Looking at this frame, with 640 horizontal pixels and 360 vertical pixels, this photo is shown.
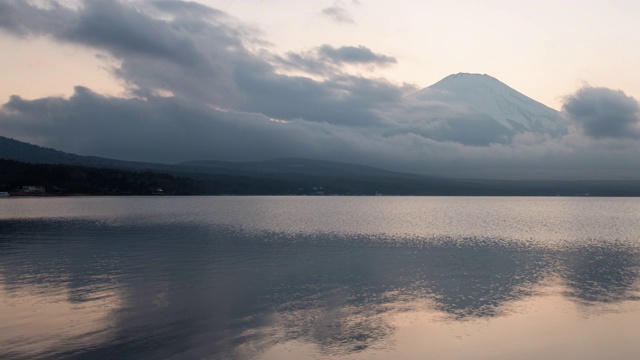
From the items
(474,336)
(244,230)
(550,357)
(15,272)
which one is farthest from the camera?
(244,230)

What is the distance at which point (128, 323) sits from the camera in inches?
992

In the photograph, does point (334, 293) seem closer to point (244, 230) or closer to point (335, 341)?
point (335, 341)

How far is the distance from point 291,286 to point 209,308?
7.45 metres

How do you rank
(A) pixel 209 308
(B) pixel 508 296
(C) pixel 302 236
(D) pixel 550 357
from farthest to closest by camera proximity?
(C) pixel 302 236
(B) pixel 508 296
(A) pixel 209 308
(D) pixel 550 357

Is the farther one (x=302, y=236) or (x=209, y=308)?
(x=302, y=236)

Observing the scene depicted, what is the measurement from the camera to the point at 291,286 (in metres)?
34.9

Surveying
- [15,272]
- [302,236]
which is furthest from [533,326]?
[302,236]

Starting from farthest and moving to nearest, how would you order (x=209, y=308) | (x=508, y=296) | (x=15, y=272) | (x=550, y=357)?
1. (x=15, y=272)
2. (x=508, y=296)
3. (x=209, y=308)
4. (x=550, y=357)

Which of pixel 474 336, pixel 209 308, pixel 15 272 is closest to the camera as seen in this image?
pixel 474 336

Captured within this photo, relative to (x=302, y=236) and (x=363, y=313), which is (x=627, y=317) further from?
(x=302, y=236)

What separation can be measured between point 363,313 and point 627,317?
14074 millimetres

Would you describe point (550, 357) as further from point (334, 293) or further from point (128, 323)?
point (128, 323)

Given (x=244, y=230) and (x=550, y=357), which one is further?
(x=244, y=230)

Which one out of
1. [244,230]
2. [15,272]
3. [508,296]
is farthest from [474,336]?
[244,230]
